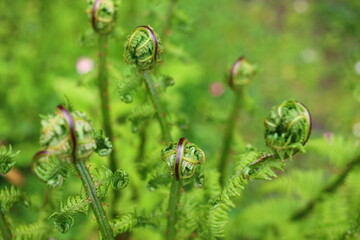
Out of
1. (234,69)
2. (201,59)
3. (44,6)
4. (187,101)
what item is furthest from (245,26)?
(234,69)

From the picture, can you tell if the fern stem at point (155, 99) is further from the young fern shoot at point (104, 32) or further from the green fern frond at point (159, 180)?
the young fern shoot at point (104, 32)

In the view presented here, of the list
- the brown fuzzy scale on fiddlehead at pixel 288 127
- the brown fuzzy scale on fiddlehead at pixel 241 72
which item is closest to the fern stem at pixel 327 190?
the brown fuzzy scale on fiddlehead at pixel 241 72

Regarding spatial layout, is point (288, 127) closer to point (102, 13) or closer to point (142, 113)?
point (142, 113)

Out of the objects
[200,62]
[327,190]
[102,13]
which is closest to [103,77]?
[102,13]

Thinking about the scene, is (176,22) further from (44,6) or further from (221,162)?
(44,6)

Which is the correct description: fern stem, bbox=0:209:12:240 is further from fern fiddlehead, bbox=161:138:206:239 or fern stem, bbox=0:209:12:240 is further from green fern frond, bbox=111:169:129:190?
fern fiddlehead, bbox=161:138:206:239

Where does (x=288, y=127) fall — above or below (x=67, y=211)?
above
